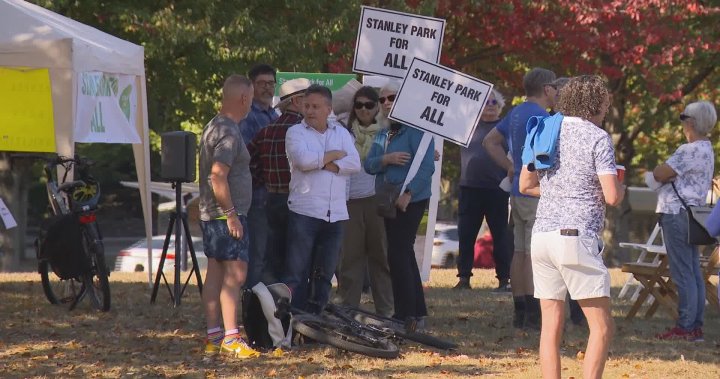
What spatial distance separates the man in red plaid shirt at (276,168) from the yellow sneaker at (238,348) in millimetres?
1061

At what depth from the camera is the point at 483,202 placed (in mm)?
13477

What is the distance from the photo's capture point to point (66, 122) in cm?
1078

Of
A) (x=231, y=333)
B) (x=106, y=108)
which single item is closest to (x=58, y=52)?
(x=106, y=108)

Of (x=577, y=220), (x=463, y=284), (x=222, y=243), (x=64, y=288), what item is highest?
(x=577, y=220)

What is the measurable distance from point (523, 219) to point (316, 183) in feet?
5.83

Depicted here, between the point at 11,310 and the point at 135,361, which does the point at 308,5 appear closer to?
the point at 11,310

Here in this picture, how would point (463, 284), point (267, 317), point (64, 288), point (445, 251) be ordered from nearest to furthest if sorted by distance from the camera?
point (267, 317) < point (64, 288) < point (463, 284) < point (445, 251)

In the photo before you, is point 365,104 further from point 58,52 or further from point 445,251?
point 445,251

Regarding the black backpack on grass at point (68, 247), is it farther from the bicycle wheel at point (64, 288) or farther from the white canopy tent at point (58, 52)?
the white canopy tent at point (58, 52)

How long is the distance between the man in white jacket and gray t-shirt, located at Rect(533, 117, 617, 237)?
8.05ft

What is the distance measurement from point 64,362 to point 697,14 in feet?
59.1

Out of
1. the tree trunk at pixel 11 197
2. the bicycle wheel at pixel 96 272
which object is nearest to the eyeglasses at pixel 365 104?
the bicycle wheel at pixel 96 272

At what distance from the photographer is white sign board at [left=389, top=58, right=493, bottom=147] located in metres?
9.84

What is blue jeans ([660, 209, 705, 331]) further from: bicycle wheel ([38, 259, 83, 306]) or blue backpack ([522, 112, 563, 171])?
bicycle wheel ([38, 259, 83, 306])
